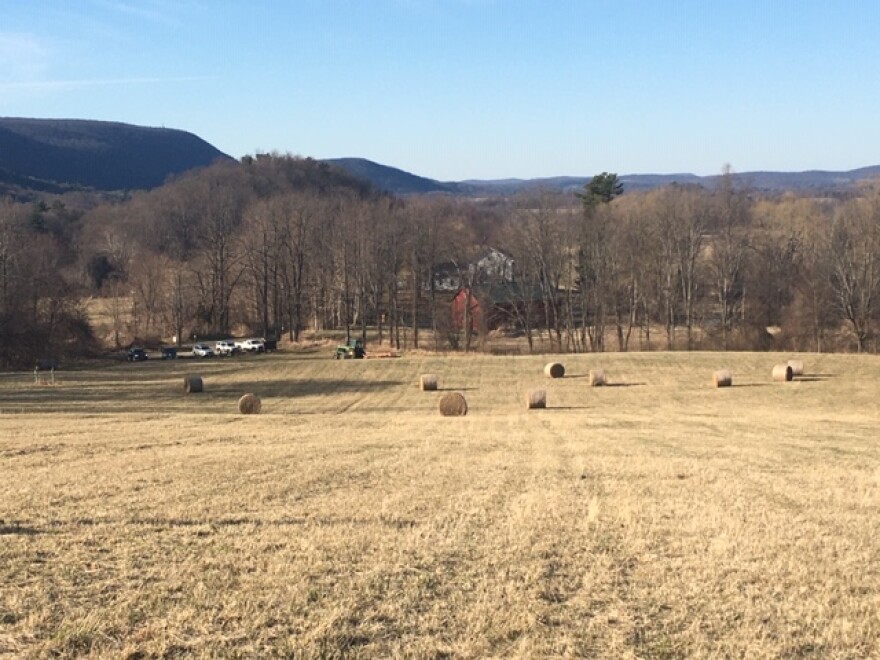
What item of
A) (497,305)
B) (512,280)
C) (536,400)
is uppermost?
(512,280)

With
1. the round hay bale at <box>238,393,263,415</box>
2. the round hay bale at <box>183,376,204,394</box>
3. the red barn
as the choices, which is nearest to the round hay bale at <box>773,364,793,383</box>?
the round hay bale at <box>238,393,263,415</box>

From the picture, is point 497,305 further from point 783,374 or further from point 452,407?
point 452,407

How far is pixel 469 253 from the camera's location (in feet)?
314

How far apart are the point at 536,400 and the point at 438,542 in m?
26.0

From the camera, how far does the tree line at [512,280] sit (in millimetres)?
69375

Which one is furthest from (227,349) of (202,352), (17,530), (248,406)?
(17,530)

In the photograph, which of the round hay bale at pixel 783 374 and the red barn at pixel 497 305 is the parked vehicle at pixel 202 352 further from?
the round hay bale at pixel 783 374

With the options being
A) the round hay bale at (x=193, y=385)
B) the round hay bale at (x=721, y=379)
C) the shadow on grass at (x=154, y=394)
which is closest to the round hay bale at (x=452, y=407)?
the shadow on grass at (x=154, y=394)

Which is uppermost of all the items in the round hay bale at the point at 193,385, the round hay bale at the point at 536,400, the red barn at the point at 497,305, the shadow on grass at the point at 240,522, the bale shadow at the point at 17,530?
the red barn at the point at 497,305

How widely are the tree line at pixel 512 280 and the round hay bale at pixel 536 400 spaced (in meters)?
34.0

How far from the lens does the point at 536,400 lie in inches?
1419

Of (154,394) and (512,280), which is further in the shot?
(512,280)

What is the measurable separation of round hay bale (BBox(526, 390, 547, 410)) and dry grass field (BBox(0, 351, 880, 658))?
986 centimetres

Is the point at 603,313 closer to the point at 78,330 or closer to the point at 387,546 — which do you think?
the point at 78,330
